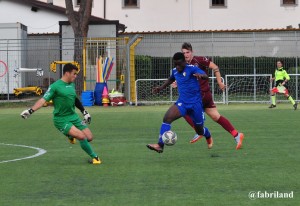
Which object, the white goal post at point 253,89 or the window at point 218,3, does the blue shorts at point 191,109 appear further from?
the window at point 218,3

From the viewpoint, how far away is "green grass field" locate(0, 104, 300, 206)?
9.01 metres

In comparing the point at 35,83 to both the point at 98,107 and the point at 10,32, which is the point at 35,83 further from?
the point at 98,107

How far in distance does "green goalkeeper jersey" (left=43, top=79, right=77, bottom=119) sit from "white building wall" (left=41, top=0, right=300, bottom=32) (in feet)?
131

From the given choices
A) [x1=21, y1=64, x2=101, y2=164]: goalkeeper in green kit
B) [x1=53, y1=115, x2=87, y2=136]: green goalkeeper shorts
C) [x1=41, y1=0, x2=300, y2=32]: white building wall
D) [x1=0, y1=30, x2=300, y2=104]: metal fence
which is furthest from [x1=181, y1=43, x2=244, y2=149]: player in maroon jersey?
[x1=41, y1=0, x2=300, y2=32]: white building wall

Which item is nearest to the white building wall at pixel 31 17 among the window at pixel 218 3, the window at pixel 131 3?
the window at pixel 131 3

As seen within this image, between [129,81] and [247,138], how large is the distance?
17.3 metres

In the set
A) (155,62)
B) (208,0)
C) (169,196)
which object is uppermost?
(208,0)

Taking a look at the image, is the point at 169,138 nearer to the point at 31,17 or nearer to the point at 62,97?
the point at 62,97

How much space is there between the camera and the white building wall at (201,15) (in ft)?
172

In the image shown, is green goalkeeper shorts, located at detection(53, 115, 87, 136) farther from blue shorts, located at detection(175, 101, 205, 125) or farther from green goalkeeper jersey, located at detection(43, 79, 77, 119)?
blue shorts, located at detection(175, 101, 205, 125)

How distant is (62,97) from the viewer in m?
12.3

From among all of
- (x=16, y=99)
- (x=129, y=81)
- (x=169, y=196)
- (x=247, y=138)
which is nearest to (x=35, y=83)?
(x=16, y=99)

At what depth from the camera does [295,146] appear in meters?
14.6

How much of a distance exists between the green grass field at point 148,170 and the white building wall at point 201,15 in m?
33.8
